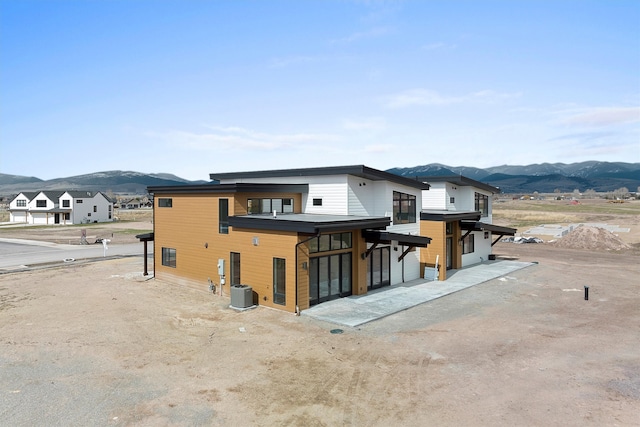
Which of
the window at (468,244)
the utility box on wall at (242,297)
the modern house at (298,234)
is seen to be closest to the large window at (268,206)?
the modern house at (298,234)

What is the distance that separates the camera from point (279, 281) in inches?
706

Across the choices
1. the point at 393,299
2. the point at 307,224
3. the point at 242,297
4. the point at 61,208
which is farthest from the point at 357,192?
the point at 61,208

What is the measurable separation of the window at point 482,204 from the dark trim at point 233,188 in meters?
16.3

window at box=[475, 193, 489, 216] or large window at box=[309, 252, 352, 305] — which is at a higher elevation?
window at box=[475, 193, 489, 216]

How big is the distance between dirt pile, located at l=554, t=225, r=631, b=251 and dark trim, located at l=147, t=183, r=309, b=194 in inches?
1215

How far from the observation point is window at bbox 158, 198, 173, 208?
2367 centimetres

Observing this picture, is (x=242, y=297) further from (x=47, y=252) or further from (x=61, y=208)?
(x=61, y=208)

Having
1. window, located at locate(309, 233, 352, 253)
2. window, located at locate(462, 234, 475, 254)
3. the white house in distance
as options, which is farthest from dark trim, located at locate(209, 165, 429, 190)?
the white house in distance

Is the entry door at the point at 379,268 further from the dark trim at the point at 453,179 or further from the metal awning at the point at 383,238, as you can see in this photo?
the dark trim at the point at 453,179

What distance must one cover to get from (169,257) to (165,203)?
3105 mm

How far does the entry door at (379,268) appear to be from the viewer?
21.8m

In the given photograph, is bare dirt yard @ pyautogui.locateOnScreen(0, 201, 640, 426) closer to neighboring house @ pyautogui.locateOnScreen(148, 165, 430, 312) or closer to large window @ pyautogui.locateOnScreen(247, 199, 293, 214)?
neighboring house @ pyautogui.locateOnScreen(148, 165, 430, 312)

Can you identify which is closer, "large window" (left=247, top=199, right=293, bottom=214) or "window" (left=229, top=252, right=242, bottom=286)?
"window" (left=229, top=252, right=242, bottom=286)

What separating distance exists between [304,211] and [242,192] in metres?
4.24
